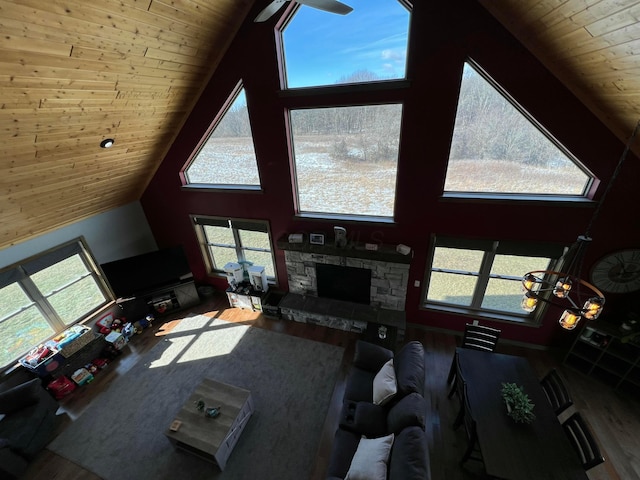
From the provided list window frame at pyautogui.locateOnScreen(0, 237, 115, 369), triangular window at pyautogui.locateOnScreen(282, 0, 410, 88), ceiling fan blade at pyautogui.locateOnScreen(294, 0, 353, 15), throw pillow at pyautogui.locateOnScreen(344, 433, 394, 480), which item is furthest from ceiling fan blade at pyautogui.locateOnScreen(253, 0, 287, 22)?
window frame at pyautogui.locateOnScreen(0, 237, 115, 369)

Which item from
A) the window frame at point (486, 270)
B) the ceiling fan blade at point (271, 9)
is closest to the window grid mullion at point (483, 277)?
the window frame at point (486, 270)

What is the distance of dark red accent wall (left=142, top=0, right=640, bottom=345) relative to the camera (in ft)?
10.9

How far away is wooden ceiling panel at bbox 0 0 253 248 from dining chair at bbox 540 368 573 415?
5.96 metres

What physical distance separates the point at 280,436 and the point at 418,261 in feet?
11.3

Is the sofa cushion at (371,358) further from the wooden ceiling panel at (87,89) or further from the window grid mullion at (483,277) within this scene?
the wooden ceiling panel at (87,89)

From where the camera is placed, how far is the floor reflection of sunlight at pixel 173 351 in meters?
4.86

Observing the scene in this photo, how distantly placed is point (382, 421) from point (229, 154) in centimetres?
496

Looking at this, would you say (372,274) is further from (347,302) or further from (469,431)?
(469,431)

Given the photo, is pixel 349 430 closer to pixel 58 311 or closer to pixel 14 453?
pixel 14 453

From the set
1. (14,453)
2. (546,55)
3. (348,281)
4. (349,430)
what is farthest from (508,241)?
(14,453)

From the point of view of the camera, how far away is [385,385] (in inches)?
132

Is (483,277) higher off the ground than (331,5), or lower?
lower

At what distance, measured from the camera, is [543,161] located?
3707 millimetres

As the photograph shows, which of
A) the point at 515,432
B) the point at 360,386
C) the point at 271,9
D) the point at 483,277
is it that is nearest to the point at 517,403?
the point at 515,432
